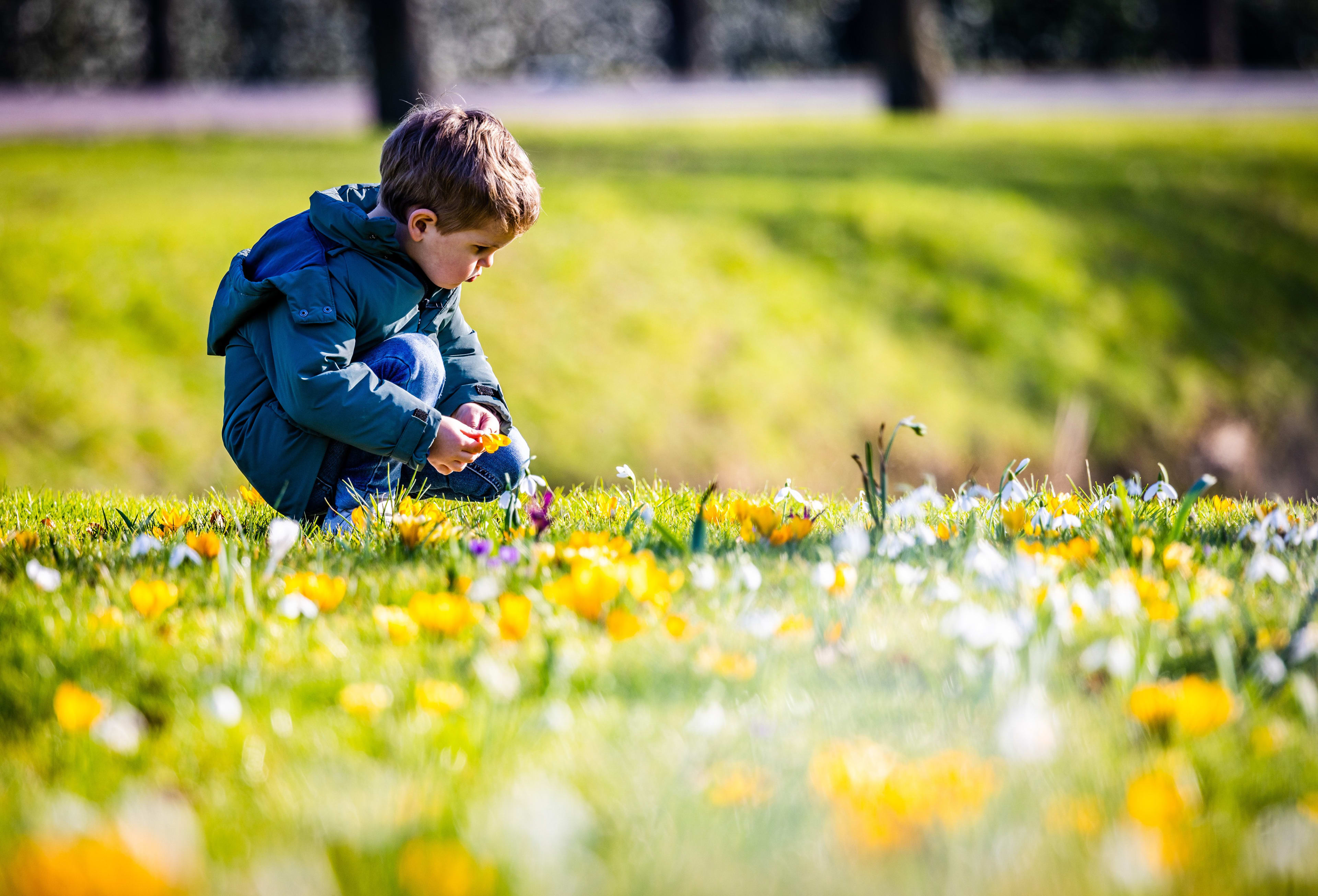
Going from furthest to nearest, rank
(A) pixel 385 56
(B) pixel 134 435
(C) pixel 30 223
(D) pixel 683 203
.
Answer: (A) pixel 385 56 → (D) pixel 683 203 → (C) pixel 30 223 → (B) pixel 134 435

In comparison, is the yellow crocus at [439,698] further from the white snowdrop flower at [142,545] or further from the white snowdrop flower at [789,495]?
the white snowdrop flower at [789,495]

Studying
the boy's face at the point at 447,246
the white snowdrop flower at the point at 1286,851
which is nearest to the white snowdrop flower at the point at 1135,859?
the white snowdrop flower at the point at 1286,851

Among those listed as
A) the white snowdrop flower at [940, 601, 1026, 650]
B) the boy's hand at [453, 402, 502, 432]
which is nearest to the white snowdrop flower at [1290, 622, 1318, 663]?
→ the white snowdrop flower at [940, 601, 1026, 650]

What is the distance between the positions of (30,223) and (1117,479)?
8555mm

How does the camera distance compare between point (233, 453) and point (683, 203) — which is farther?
point (683, 203)

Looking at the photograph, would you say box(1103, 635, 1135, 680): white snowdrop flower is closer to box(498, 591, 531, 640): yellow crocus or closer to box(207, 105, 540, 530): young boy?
box(498, 591, 531, 640): yellow crocus

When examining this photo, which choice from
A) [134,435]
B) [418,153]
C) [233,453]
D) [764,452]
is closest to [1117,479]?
[418,153]

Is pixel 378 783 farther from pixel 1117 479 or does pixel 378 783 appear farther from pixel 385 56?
pixel 385 56

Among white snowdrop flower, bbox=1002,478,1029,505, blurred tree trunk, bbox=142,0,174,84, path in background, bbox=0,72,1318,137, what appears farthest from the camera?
blurred tree trunk, bbox=142,0,174,84

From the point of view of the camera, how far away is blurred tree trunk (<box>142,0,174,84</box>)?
2317 centimetres

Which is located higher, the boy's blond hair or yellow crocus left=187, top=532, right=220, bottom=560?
the boy's blond hair

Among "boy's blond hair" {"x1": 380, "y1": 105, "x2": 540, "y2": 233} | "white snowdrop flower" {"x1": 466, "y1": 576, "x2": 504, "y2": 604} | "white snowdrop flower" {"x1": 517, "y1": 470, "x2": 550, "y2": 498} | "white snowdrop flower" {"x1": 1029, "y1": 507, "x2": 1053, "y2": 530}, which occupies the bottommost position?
"white snowdrop flower" {"x1": 517, "y1": 470, "x2": 550, "y2": 498}

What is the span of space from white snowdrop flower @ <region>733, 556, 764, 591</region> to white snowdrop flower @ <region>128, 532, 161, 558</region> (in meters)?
1.35

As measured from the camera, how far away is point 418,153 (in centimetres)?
307
